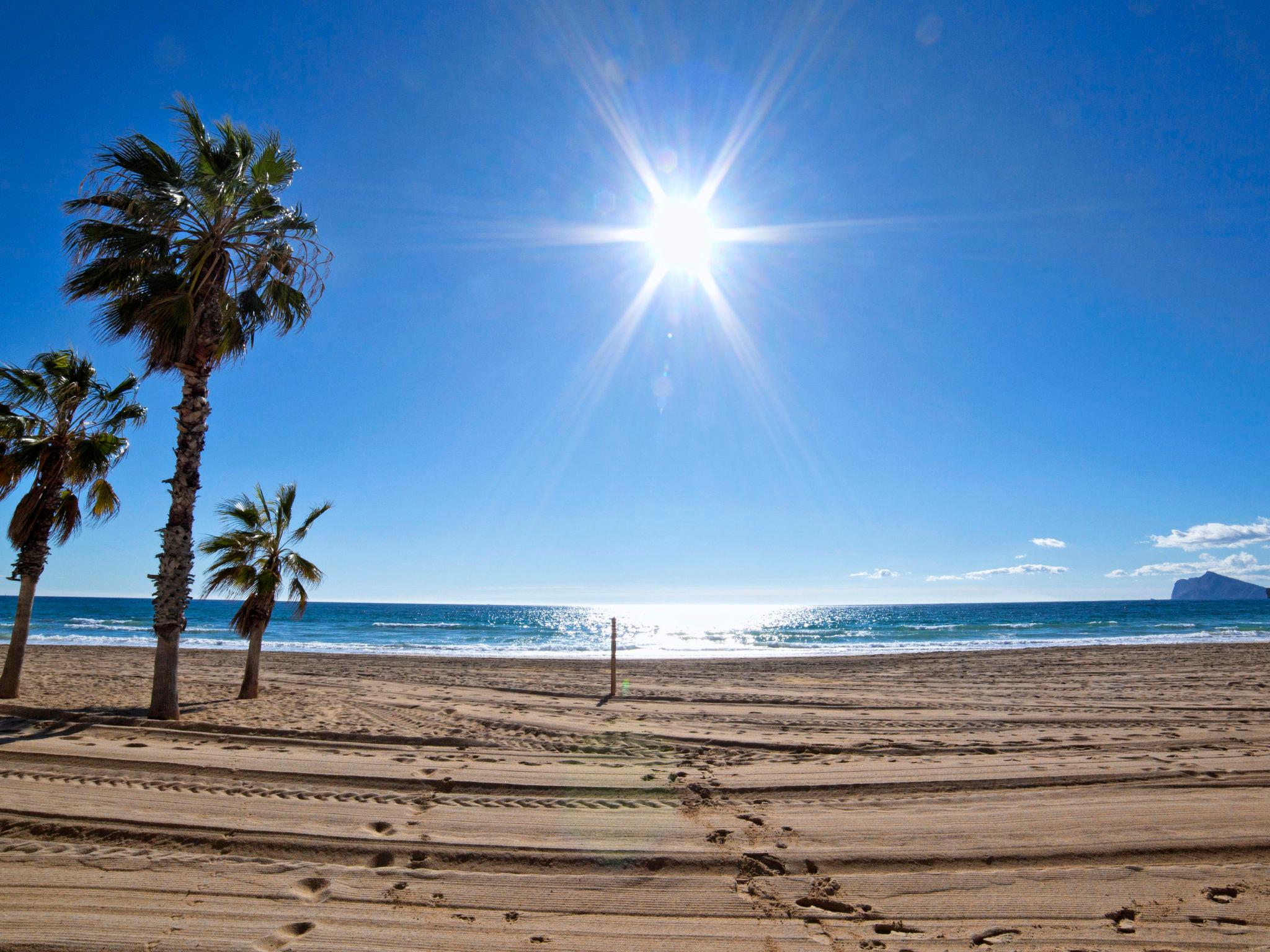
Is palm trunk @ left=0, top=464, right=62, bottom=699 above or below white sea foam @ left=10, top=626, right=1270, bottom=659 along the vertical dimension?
above

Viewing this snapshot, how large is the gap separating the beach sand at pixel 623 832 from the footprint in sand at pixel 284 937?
15mm

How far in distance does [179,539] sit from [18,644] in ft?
14.6

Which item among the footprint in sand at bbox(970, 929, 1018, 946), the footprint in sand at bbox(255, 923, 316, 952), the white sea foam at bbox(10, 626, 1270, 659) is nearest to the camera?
the footprint in sand at bbox(255, 923, 316, 952)

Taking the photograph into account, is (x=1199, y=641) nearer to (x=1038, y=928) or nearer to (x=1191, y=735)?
(x=1191, y=735)

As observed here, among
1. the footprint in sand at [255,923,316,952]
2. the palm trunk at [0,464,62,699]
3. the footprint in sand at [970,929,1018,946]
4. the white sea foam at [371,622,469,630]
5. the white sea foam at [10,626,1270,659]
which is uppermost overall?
the palm trunk at [0,464,62,699]

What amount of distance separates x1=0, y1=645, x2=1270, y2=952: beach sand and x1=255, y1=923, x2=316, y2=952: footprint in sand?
0.02 meters

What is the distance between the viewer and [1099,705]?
12484mm

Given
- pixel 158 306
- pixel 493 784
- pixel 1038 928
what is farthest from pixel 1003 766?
pixel 158 306

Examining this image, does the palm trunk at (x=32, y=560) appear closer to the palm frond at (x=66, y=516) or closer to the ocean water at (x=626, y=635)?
the palm frond at (x=66, y=516)

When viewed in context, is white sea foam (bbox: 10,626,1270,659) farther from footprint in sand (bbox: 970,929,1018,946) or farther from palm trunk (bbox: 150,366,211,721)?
footprint in sand (bbox: 970,929,1018,946)

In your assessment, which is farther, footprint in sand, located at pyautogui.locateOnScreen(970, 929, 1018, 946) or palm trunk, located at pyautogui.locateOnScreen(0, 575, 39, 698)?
palm trunk, located at pyautogui.locateOnScreen(0, 575, 39, 698)

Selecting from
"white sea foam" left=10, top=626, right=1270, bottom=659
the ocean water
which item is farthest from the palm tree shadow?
"white sea foam" left=10, top=626, right=1270, bottom=659

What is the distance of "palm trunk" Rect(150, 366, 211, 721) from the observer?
374 inches

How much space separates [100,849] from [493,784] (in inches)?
122
